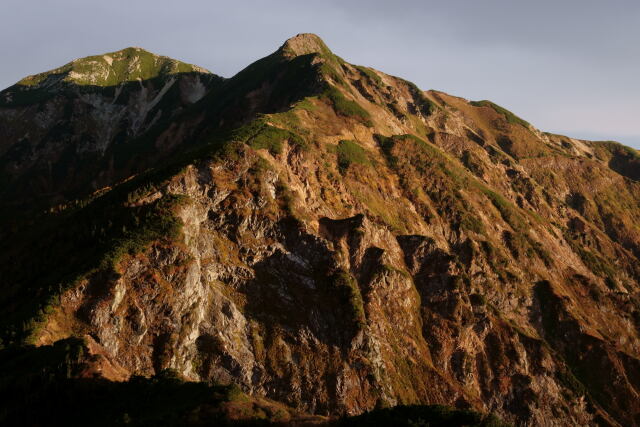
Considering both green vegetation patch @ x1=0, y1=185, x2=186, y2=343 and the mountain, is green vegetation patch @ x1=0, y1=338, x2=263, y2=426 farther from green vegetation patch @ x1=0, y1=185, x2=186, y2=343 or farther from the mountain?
green vegetation patch @ x1=0, y1=185, x2=186, y2=343

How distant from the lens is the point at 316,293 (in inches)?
3735

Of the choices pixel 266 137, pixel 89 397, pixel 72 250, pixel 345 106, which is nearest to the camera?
pixel 89 397

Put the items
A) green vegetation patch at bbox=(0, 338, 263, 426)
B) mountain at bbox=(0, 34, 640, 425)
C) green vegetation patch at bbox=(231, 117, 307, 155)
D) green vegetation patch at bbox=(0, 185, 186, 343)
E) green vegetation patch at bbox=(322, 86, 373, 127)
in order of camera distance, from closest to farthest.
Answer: green vegetation patch at bbox=(0, 338, 263, 426)
green vegetation patch at bbox=(0, 185, 186, 343)
mountain at bbox=(0, 34, 640, 425)
green vegetation patch at bbox=(231, 117, 307, 155)
green vegetation patch at bbox=(322, 86, 373, 127)

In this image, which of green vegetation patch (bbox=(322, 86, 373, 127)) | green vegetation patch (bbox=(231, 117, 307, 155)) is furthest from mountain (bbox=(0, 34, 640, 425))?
green vegetation patch (bbox=(322, 86, 373, 127))

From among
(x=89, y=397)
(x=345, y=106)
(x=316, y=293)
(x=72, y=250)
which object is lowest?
(x=89, y=397)

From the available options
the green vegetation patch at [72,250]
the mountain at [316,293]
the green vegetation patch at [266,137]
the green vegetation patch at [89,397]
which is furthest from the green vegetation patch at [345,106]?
the green vegetation patch at [89,397]

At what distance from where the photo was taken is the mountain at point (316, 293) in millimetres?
71625

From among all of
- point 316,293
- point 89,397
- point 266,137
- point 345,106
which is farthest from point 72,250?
point 345,106

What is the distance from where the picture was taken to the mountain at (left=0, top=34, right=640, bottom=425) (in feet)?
235

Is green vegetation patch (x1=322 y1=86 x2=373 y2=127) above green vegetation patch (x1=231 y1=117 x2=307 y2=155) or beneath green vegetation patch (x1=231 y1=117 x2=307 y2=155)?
above

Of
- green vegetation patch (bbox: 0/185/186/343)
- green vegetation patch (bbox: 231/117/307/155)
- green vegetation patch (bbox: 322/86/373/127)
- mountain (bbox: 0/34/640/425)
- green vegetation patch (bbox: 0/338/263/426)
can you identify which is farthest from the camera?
green vegetation patch (bbox: 322/86/373/127)

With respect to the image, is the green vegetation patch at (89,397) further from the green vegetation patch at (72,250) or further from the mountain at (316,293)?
the green vegetation patch at (72,250)

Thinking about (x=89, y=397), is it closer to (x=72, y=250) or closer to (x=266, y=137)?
(x=72, y=250)

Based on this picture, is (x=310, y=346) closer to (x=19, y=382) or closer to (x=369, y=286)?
(x=369, y=286)
